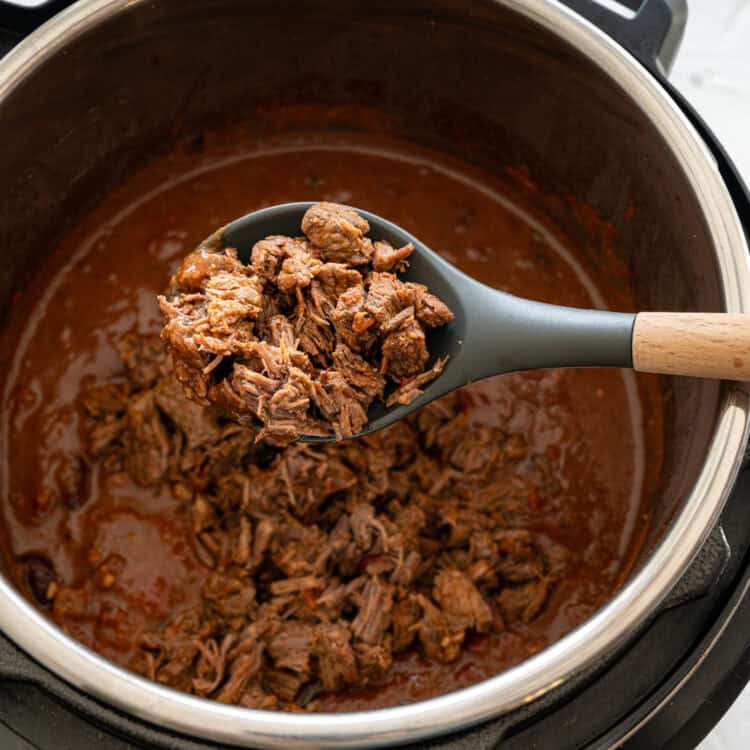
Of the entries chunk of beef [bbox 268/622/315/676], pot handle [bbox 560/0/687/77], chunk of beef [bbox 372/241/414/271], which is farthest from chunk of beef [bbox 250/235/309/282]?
pot handle [bbox 560/0/687/77]

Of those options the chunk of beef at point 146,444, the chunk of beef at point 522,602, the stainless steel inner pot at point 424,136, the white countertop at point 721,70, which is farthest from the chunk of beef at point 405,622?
the white countertop at point 721,70

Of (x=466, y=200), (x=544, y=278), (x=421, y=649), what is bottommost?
(x=421, y=649)

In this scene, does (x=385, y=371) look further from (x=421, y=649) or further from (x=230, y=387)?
(x=421, y=649)

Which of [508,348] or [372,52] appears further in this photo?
[372,52]

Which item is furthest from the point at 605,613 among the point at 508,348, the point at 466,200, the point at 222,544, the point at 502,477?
the point at 466,200

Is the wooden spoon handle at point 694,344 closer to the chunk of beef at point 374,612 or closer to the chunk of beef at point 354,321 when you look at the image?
the chunk of beef at point 354,321

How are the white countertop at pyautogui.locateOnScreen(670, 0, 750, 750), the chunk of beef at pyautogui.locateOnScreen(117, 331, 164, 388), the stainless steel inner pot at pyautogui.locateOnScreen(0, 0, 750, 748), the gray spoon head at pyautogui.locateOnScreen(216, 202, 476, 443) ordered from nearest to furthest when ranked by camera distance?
the stainless steel inner pot at pyautogui.locateOnScreen(0, 0, 750, 748) → the gray spoon head at pyautogui.locateOnScreen(216, 202, 476, 443) → the chunk of beef at pyautogui.locateOnScreen(117, 331, 164, 388) → the white countertop at pyautogui.locateOnScreen(670, 0, 750, 750)

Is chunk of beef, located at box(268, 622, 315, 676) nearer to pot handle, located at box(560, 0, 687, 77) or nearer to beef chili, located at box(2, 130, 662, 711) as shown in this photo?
beef chili, located at box(2, 130, 662, 711)
